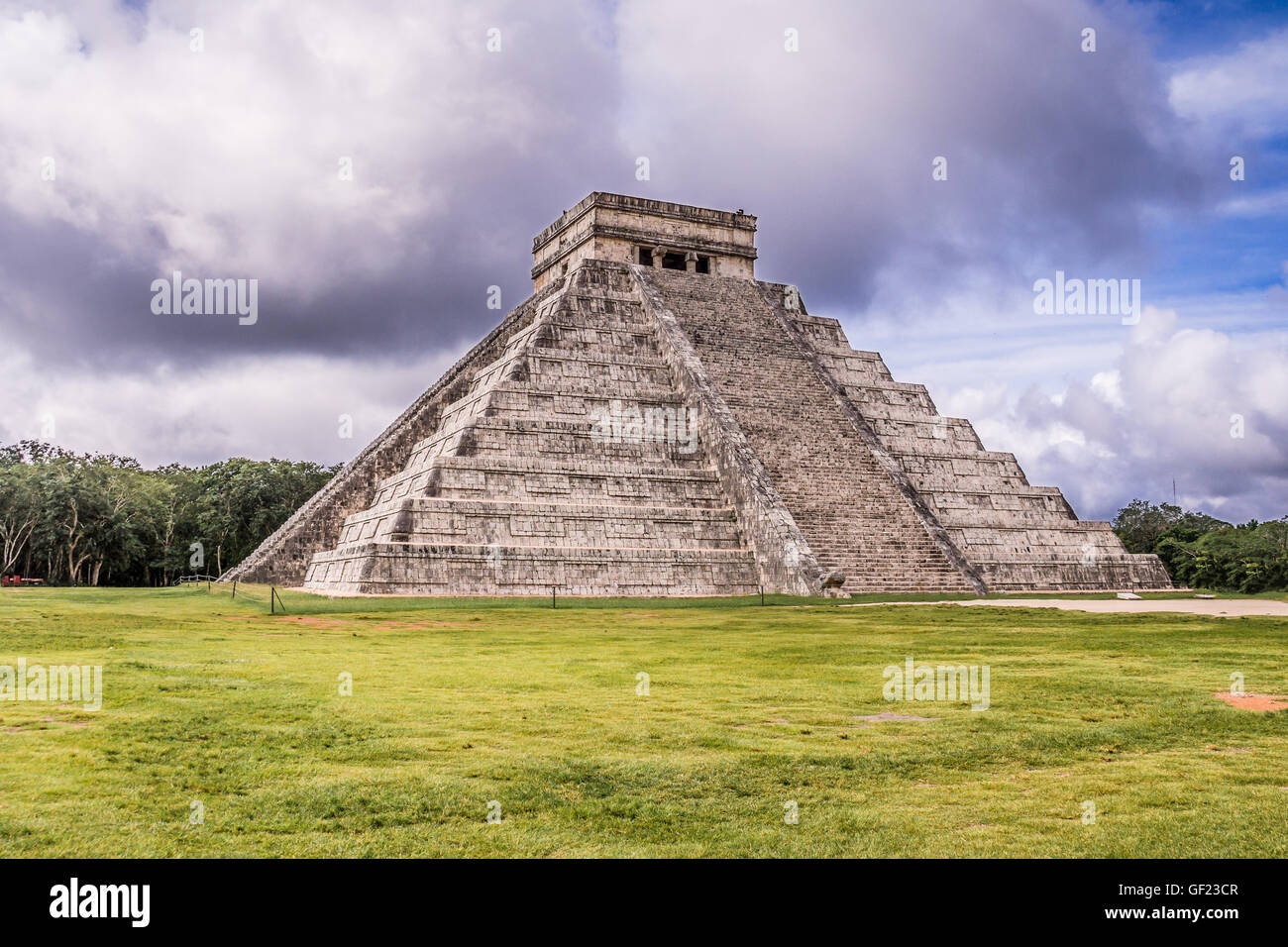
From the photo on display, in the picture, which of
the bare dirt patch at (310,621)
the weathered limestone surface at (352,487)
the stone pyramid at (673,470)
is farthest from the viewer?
the weathered limestone surface at (352,487)

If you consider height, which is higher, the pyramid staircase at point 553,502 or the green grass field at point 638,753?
the pyramid staircase at point 553,502

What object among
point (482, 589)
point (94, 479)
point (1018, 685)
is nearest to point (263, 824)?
point (1018, 685)

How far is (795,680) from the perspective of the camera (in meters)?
11.7

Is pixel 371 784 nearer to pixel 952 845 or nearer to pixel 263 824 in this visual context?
pixel 263 824

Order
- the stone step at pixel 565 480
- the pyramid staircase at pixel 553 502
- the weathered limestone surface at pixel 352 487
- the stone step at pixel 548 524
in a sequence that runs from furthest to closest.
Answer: the weathered limestone surface at pixel 352 487, the stone step at pixel 565 480, the stone step at pixel 548 524, the pyramid staircase at pixel 553 502

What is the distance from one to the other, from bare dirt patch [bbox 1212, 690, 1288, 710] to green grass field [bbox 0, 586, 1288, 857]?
0.74 feet

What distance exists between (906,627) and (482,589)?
1168 cm

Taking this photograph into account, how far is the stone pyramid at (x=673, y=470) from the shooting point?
27.3m

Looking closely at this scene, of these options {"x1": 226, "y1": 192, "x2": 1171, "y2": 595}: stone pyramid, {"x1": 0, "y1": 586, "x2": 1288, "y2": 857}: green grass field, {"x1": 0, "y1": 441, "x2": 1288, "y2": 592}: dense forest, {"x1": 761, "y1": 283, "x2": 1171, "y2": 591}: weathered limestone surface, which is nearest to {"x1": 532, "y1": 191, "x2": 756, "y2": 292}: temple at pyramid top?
{"x1": 226, "y1": 192, "x2": 1171, "y2": 595}: stone pyramid

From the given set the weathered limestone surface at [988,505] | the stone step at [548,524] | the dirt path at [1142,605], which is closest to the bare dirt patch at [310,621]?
the stone step at [548,524]

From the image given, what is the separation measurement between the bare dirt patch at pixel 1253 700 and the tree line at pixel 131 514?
4531 cm

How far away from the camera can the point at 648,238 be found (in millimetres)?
40812

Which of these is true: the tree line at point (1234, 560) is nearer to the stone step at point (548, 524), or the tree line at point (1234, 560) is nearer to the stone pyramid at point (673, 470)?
the stone pyramid at point (673, 470)

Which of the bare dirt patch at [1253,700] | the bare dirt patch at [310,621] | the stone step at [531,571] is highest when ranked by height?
the stone step at [531,571]
